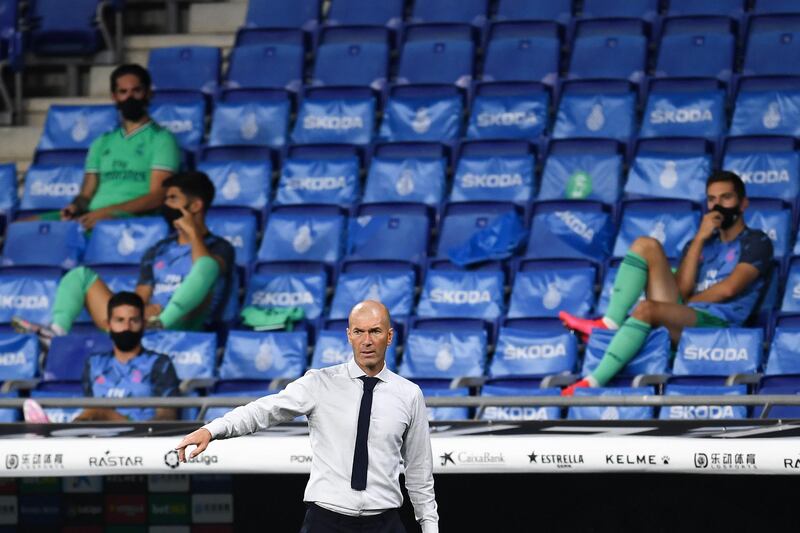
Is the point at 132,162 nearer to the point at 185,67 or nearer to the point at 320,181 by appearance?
the point at 320,181

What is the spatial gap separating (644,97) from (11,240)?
14.3 feet

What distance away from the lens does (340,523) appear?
524 cm

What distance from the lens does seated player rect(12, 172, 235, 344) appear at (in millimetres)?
9570

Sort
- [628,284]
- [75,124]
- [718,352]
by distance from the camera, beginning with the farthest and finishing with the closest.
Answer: [75,124] → [628,284] → [718,352]

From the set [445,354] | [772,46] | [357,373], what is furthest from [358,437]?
[772,46]

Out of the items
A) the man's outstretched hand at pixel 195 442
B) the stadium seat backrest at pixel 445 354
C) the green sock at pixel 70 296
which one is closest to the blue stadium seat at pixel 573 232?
the stadium seat backrest at pixel 445 354

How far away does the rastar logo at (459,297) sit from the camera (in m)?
9.56

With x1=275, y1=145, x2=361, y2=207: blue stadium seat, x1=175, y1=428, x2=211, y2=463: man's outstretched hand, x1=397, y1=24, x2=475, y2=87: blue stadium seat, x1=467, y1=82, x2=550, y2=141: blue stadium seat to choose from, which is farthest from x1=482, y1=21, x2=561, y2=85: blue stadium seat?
x1=175, y1=428, x2=211, y2=463: man's outstretched hand

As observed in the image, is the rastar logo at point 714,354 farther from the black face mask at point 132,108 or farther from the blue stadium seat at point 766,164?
the black face mask at point 132,108

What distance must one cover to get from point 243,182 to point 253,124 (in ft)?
2.03

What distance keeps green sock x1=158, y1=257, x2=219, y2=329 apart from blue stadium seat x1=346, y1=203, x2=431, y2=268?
105 cm

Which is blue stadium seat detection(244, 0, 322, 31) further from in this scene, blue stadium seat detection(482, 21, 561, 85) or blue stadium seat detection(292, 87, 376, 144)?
blue stadium seat detection(482, 21, 561, 85)

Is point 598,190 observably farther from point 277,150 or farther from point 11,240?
point 11,240

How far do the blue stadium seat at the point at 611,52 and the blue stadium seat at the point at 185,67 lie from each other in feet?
8.84
